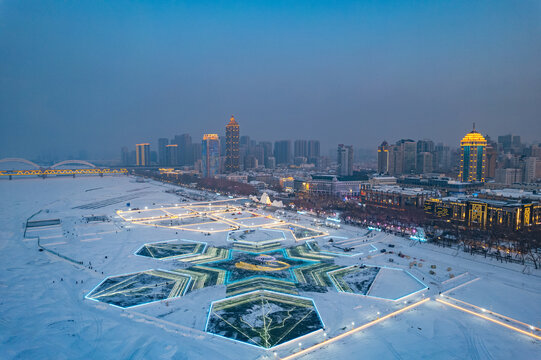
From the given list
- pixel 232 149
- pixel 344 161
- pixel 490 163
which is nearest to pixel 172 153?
pixel 232 149

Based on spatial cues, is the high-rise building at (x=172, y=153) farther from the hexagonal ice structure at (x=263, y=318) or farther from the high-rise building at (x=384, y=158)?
the hexagonal ice structure at (x=263, y=318)

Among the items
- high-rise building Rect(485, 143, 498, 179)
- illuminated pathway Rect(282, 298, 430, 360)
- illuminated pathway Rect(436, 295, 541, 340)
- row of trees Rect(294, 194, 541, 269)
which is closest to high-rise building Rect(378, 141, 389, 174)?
high-rise building Rect(485, 143, 498, 179)

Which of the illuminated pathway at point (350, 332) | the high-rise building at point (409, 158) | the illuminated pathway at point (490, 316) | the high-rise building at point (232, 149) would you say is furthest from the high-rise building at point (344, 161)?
the illuminated pathway at point (350, 332)

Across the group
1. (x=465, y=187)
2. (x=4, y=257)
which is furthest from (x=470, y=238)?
(x=4, y=257)

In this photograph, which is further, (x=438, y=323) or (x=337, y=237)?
(x=337, y=237)

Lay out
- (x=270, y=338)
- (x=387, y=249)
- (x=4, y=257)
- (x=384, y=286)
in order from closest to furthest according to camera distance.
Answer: (x=270, y=338) < (x=384, y=286) < (x=4, y=257) < (x=387, y=249)

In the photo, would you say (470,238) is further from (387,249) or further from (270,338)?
(270,338)
